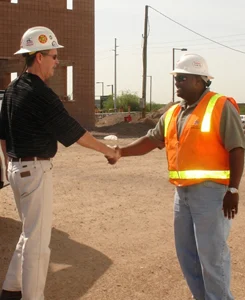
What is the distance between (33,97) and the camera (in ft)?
14.9

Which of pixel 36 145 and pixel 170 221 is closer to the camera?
pixel 36 145

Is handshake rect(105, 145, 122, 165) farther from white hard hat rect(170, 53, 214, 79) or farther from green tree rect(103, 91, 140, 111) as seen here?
green tree rect(103, 91, 140, 111)

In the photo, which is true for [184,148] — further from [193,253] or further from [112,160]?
[112,160]

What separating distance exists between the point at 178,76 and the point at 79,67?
88.4 feet

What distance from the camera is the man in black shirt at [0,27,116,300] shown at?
4562mm

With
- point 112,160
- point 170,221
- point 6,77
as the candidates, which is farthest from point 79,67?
point 112,160

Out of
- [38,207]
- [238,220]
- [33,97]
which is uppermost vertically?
[33,97]

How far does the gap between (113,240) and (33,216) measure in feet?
8.94

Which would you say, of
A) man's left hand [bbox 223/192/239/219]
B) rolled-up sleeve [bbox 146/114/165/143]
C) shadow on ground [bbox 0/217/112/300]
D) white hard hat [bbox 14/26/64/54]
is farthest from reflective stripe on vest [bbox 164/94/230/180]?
shadow on ground [bbox 0/217/112/300]

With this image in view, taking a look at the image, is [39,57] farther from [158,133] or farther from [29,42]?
[158,133]

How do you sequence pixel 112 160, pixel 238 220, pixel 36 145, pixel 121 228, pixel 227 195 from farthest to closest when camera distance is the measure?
pixel 238 220, pixel 121 228, pixel 112 160, pixel 36 145, pixel 227 195

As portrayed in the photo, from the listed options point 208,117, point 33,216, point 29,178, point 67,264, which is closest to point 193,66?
point 208,117

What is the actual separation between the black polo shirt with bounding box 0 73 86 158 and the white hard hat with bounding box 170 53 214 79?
2.96ft

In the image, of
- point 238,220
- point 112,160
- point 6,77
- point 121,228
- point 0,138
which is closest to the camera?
point 0,138
